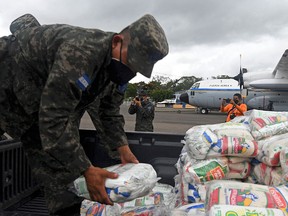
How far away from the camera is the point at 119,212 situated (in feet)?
7.34

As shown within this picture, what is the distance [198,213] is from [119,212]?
1.86 ft

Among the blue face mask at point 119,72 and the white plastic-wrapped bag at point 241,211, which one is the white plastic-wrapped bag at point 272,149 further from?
the blue face mask at point 119,72

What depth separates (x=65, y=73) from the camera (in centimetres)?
150

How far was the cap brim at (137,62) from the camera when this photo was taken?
1.57m

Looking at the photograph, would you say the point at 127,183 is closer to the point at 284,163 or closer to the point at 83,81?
the point at 83,81

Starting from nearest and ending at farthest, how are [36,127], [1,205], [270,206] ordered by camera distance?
[270,206], [36,127], [1,205]

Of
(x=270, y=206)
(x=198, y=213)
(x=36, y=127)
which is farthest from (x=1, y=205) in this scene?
(x=270, y=206)

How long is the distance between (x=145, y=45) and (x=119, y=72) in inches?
8.7

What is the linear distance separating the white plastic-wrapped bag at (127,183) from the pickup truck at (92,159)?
794 millimetres

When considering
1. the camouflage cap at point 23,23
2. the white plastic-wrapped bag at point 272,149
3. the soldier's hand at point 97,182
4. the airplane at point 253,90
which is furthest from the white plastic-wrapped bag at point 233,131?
the airplane at point 253,90

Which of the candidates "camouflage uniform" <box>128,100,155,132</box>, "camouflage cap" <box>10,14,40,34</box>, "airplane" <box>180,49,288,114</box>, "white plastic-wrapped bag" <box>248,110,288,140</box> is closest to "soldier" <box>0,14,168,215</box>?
"camouflage cap" <box>10,14,40,34</box>

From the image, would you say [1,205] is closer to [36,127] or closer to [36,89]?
[36,127]

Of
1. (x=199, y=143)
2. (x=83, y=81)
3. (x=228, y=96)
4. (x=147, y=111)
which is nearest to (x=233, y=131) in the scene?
(x=199, y=143)

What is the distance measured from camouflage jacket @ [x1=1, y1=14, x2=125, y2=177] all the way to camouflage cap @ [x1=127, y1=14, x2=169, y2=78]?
0.12 m
